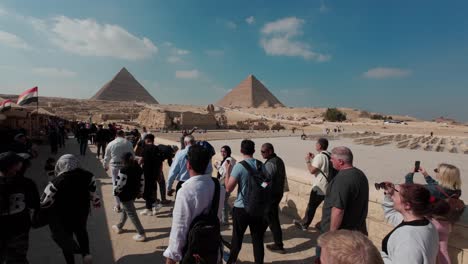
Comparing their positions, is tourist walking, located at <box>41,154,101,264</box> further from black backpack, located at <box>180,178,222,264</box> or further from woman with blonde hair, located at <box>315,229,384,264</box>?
woman with blonde hair, located at <box>315,229,384,264</box>

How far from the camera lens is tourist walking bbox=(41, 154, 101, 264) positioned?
2.27 m

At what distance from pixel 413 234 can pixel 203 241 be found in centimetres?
116

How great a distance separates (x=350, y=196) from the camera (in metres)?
1.93

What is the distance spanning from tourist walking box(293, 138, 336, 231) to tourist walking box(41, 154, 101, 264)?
2395 mm

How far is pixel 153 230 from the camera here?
11.6 ft

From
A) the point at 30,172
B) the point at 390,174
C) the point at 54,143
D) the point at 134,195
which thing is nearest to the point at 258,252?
the point at 134,195

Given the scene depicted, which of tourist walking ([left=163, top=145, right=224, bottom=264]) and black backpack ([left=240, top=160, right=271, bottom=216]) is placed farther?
black backpack ([left=240, top=160, right=271, bottom=216])

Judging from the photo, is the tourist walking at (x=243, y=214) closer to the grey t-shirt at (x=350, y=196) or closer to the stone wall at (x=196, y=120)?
the grey t-shirt at (x=350, y=196)

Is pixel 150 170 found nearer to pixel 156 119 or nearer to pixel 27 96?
pixel 27 96

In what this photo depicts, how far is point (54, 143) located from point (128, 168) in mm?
8201

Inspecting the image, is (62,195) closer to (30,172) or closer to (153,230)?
(153,230)

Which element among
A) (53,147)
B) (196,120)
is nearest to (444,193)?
(53,147)

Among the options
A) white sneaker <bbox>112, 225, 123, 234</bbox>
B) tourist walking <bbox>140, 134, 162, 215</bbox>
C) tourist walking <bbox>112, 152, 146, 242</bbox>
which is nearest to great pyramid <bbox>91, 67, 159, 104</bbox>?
tourist walking <bbox>140, 134, 162, 215</bbox>

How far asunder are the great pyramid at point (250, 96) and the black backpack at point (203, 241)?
95989 millimetres
